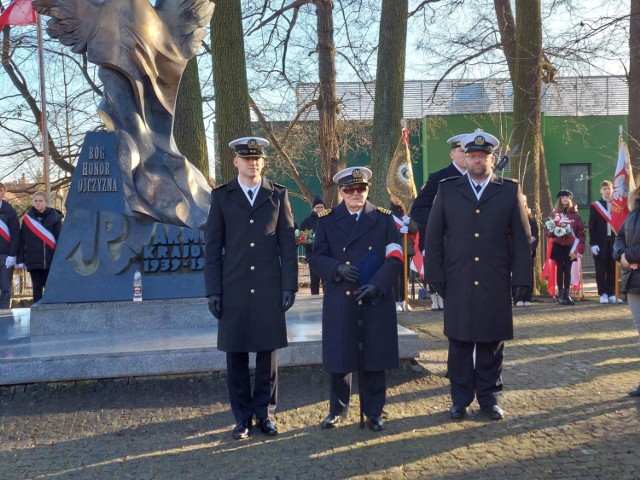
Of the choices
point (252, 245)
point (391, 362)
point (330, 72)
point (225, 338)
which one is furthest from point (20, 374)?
point (330, 72)

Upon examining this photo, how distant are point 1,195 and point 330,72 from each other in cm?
1160

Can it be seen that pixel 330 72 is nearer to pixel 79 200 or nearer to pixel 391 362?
pixel 79 200

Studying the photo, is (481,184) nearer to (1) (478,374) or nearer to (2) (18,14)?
(1) (478,374)

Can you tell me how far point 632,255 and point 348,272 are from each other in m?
2.48

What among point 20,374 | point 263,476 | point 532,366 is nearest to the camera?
point 263,476

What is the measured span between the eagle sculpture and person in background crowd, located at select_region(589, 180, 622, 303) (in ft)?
24.0

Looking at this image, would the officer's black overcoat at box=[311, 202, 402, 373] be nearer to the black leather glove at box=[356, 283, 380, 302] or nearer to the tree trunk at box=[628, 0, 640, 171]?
the black leather glove at box=[356, 283, 380, 302]

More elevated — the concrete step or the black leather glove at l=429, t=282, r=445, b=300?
the black leather glove at l=429, t=282, r=445, b=300

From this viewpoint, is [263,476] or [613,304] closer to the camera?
[263,476]

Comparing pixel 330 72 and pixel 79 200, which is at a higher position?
pixel 330 72

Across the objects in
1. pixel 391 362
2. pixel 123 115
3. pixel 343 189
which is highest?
pixel 123 115

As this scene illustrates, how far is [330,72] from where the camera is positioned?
20.8m

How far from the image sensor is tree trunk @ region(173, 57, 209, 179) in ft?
41.0

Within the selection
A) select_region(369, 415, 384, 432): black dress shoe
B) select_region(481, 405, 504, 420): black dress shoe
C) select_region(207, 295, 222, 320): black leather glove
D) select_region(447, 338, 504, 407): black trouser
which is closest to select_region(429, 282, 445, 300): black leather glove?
select_region(447, 338, 504, 407): black trouser
